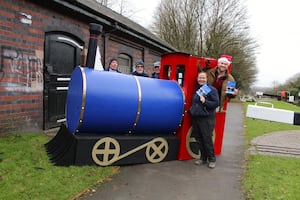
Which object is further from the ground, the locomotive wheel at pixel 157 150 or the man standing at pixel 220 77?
the man standing at pixel 220 77

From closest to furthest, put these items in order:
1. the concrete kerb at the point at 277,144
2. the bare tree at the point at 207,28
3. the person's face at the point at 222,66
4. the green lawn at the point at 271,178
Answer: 1. the green lawn at the point at 271,178
2. the person's face at the point at 222,66
3. the concrete kerb at the point at 277,144
4. the bare tree at the point at 207,28

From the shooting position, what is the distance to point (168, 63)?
6207 mm

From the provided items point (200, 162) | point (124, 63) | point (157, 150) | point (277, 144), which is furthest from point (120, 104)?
point (124, 63)

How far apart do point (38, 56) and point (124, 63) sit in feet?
17.3

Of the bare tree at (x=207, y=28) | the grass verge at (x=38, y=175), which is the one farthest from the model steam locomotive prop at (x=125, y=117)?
the bare tree at (x=207, y=28)

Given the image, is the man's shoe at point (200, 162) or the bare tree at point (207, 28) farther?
the bare tree at point (207, 28)

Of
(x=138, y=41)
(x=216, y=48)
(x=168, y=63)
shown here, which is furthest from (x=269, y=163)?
(x=216, y=48)

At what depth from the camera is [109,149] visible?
5.00 meters


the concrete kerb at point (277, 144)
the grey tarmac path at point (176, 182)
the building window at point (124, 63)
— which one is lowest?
the grey tarmac path at point (176, 182)

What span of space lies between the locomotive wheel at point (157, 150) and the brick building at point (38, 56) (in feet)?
9.49

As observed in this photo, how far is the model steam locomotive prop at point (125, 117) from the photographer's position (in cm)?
476

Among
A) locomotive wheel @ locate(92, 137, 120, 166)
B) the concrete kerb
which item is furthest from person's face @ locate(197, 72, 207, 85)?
the concrete kerb

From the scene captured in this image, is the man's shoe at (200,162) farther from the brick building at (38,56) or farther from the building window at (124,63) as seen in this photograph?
the building window at (124,63)

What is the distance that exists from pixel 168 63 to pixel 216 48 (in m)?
23.0
